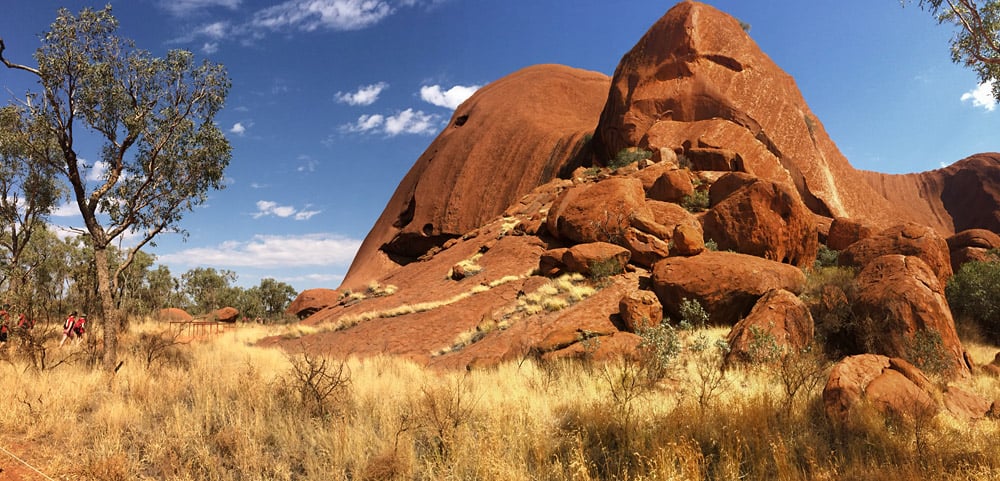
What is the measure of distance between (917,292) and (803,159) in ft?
59.5

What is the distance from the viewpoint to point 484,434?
4.95m

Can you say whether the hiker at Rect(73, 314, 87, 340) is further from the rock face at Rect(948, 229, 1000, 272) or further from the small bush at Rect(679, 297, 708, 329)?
the rock face at Rect(948, 229, 1000, 272)

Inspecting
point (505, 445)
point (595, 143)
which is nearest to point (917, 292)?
Answer: point (505, 445)

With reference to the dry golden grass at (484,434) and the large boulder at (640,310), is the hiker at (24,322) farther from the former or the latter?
the large boulder at (640,310)

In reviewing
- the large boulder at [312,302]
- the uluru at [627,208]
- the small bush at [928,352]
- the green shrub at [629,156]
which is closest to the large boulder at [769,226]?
the uluru at [627,208]

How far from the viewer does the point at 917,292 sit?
7.93 meters

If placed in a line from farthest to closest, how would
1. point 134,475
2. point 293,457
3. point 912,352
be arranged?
point 912,352
point 293,457
point 134,475

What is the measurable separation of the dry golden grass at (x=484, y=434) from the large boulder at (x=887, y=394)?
0.21m

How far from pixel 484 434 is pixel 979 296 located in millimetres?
11983

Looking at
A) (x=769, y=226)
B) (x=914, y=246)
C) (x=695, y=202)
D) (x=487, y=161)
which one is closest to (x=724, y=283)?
(x=769, y=226)

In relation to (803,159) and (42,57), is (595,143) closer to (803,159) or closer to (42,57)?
(803,159)

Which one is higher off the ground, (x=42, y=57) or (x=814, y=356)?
(x=42, y=57)

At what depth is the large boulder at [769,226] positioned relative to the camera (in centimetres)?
A: 1366

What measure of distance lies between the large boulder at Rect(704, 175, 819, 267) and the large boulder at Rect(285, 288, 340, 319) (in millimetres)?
20373
